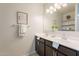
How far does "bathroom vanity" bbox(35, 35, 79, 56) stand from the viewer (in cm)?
143

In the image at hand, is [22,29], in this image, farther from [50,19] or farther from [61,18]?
[61,18]

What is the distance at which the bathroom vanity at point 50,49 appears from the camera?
4.69ft

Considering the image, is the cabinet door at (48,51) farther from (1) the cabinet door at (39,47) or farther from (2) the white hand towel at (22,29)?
(2) the white hand towel at (22,29)

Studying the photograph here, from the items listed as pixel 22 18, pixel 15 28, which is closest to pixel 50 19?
pixel 22 18

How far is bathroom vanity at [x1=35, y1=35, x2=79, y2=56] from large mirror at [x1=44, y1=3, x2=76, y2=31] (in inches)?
11.2

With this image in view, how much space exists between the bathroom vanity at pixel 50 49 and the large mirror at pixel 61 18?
0.29 meters

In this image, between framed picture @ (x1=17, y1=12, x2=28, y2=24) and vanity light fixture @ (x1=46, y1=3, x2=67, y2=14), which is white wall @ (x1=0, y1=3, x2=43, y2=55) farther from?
vanity light fixture @ (x1=46, y1=3, x2=67, y2=14)

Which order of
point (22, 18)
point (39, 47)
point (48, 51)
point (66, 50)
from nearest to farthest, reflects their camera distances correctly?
point (66, 50) → point (22, 18) → point (48, 51) → point (39, 47)

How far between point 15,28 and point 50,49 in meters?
0.80

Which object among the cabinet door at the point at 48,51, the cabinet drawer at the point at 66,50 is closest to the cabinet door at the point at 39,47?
the cabinet door at the point at 48,51

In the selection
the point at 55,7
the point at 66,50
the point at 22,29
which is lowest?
the point at 66,50

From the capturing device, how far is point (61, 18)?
2117mm

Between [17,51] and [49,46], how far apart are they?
25.9 inches

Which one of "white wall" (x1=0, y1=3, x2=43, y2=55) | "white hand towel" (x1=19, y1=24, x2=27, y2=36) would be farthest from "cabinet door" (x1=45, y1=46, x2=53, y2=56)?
"white hand towel" (x1=19, y1=24, x2=27, y2=36)
